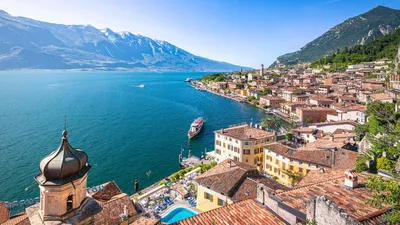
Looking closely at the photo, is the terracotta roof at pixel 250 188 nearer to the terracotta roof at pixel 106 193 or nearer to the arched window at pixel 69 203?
the terracotta roof at pixel 106 193

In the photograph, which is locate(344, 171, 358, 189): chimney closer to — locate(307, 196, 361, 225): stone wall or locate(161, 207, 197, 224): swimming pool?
locate(307, 196, 361, 225): stone wall

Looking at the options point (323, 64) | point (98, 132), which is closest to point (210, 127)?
point (98, 132)

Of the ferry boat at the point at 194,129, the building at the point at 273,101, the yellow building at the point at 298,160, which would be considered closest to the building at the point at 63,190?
the yellow building at the point at 298,160

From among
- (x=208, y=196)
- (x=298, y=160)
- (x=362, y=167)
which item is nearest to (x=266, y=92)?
(x=298, y=160)

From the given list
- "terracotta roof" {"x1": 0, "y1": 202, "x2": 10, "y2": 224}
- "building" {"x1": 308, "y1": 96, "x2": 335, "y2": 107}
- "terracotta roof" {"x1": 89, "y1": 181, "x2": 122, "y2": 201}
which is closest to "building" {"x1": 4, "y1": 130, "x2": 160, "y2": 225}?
"terracotta roof" {"x1": 0, "y1": 202, "x2": 10, "y2": 224}

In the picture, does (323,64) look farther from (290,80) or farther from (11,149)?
(11,149)

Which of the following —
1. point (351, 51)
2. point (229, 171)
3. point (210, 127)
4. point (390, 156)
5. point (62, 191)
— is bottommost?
point (210, 127)
